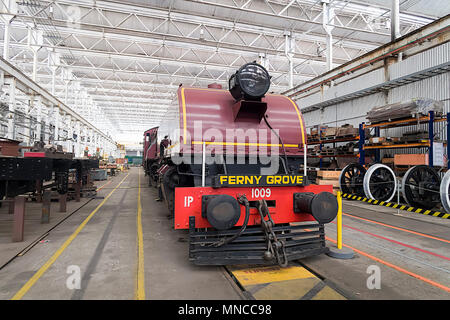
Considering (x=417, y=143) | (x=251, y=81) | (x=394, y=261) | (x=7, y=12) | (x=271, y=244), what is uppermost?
(x=7, y=12)

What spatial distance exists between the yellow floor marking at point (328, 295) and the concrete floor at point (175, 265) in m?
0.11

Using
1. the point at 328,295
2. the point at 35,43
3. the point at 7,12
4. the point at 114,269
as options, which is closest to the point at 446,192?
the point at 328,295

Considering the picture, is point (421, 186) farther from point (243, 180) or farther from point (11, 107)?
point (11, 107)

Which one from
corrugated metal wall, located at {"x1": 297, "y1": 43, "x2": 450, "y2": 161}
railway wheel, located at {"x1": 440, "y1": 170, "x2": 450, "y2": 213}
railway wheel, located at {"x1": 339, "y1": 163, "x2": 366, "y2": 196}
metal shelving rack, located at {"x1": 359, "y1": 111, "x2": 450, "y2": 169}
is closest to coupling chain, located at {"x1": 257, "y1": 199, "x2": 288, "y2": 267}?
railway wheel, located at {"x1": 440, "y1": 170, "x2": 450, "y2": 213}

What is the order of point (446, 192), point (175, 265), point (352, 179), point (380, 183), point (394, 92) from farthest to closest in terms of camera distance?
1. point (394, 92)
2. point (352, 179)
3. point (380, 183)
4. point (446, 192)
5. point (175, 265)

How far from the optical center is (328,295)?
2.71m

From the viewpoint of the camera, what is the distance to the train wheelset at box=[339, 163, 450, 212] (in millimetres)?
6544

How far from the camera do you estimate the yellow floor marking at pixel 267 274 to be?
3053 millimetres

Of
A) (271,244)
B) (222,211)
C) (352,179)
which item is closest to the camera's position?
(222,211)

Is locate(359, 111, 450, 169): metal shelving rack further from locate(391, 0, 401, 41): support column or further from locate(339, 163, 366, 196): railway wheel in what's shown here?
locate(391, 0, 401, 41): support column

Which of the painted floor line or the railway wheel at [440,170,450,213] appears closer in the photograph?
the painted floor line

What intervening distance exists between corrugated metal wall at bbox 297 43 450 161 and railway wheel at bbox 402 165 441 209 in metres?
1.86

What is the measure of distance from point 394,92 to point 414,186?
4.56m
